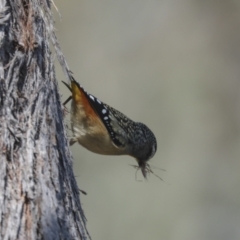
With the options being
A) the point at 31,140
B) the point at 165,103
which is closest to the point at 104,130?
the point at 31,140

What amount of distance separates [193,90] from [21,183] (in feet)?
32.0

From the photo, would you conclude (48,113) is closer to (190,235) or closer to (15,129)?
(15,129)

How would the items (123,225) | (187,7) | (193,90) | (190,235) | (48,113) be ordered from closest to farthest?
(48,113) < (123,225) < (190,235) < (193,90) < (187,7)

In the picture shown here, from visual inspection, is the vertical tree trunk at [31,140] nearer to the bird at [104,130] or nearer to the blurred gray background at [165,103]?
the bird at [104,130]

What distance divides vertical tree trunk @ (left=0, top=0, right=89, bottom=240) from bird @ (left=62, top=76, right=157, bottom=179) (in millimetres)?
2061

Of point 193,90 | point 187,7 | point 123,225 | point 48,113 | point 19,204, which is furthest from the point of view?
point 187,7

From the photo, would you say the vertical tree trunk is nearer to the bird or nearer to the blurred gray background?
the bird

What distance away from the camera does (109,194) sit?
11.5 metres

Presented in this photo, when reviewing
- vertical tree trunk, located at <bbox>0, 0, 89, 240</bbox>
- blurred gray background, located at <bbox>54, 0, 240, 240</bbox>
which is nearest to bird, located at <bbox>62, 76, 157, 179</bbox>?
vertical tree trunk, located at <bbox>0, 0, 89, 240</bbox>

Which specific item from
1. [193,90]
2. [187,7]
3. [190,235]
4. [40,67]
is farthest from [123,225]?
[40,67]

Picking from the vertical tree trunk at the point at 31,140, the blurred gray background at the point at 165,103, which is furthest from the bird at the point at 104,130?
the blurred gray background at the point at 165,103

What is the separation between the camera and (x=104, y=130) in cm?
719

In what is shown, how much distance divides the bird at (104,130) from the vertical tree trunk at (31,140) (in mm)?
2061

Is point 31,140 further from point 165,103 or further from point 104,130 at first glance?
point 165,103
